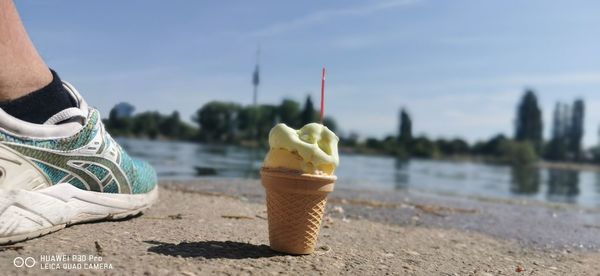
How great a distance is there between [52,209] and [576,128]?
10311 centimetres

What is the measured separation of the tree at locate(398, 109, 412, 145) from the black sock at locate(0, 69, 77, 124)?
240 ft

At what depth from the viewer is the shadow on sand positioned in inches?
73.6

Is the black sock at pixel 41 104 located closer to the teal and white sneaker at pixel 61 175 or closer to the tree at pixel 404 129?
the teal and white sneaker at pixel 61 175

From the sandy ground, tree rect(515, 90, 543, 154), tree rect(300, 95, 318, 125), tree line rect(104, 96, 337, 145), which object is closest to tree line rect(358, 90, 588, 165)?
tree rect(515, 90, 543, 154)

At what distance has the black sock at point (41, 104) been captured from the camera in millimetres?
1909

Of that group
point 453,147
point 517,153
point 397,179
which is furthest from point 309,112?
point 453,147

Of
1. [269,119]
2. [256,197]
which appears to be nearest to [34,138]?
[256,197]

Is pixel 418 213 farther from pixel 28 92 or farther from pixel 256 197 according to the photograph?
pixel 28 92

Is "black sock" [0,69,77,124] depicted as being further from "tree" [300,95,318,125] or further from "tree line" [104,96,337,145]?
"tree line" [104,96,337,145]

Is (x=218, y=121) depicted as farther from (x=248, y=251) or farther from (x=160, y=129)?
(x=248, y=251)

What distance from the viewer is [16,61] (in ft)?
6.50

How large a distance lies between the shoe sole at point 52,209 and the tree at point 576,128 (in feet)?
325

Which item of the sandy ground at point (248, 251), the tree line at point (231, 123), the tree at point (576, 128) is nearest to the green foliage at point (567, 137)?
the tree at point (576, 128)

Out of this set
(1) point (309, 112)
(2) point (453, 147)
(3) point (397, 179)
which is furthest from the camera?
(2) point (453, 147)
